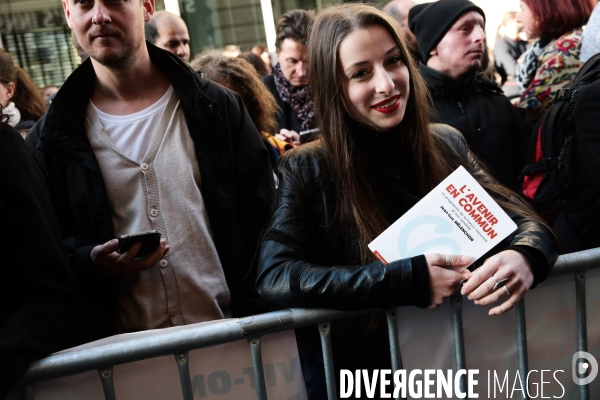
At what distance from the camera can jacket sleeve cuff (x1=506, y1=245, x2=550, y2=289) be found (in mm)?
2160

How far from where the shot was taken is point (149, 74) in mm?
2811

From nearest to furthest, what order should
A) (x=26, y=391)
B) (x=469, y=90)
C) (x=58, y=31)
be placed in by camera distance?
(x=26, y=391) → (x=469, y=90) → (x=58, y=31)

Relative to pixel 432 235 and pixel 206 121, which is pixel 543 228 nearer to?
pixel 432 235

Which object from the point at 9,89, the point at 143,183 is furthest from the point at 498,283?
the point at 9,89

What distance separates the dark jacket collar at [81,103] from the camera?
8.50 ft

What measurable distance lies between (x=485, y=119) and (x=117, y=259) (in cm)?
226

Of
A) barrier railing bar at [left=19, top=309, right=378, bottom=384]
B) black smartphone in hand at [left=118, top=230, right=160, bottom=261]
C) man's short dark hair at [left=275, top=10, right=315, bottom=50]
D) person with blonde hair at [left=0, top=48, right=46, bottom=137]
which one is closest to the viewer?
barrier railing bar at [left=19, top=309, right=378, bottom=384]

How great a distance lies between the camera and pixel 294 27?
4969 mm

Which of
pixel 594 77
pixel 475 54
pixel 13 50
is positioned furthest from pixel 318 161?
pixel 13 50

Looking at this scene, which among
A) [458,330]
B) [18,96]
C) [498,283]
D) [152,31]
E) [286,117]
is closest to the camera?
[498,283]

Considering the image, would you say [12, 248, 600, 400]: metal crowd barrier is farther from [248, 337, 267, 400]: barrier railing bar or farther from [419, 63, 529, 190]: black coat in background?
[419, 63, 529, 190]: black coat in background

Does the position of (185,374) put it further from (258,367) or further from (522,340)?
(522,340)

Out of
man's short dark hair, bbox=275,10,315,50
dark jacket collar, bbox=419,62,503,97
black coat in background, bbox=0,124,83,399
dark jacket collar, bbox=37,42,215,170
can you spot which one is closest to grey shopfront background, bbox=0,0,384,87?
man's short dark hair, bbox=275,10,315,50

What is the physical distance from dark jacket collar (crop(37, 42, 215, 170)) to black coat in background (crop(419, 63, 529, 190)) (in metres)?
1.52
